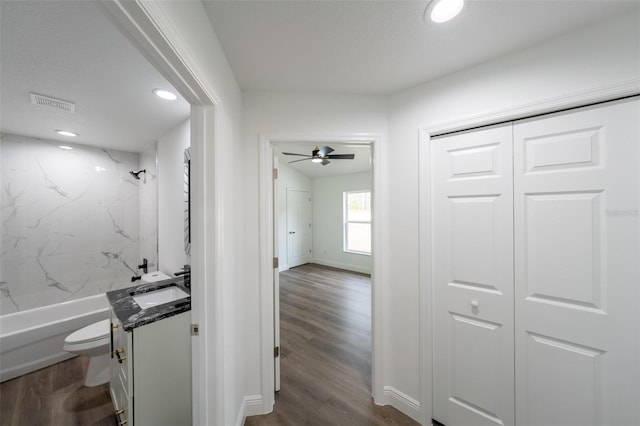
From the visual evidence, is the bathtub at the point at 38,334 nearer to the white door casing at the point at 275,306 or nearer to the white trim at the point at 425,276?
the white door casing at the point at 275,306

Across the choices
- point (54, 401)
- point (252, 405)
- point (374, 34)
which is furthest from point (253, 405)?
point (374, 34)

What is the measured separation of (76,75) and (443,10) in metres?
2.17

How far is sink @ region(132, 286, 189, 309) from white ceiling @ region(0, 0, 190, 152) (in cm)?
155

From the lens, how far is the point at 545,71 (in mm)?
1114

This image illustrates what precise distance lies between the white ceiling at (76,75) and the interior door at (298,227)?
3485 mm

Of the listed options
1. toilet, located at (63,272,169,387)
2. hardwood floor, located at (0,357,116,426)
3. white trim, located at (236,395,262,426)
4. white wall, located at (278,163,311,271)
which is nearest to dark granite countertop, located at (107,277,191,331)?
toilet, located at (63,272,169,387)

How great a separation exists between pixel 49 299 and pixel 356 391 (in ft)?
11.9

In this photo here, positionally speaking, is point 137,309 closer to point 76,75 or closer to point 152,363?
point 152,363

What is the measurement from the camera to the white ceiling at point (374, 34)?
938mm

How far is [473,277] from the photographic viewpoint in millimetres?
1322

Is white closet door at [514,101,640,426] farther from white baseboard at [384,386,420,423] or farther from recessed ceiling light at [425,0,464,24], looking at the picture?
recessed ceiling light at [425,0,464,24]

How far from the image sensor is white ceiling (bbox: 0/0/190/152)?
3.14 ft

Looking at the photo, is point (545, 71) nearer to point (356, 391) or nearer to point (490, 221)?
point (490, 221)

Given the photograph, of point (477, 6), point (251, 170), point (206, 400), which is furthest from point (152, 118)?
point (477, 6)
